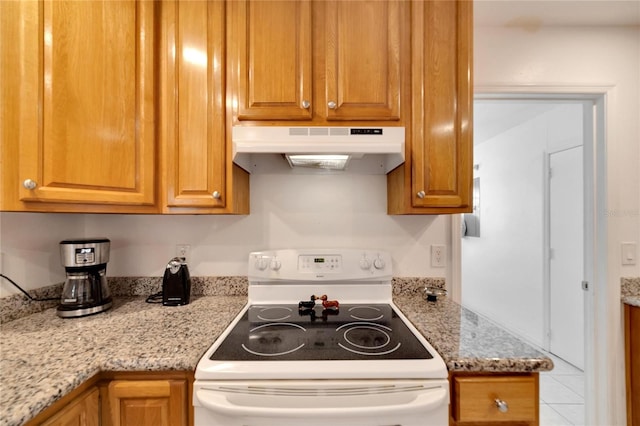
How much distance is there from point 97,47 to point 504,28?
211 centimetres

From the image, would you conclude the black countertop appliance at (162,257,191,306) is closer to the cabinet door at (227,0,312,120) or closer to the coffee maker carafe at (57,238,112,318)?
the coffee maker carafe at (57,238,112,318)

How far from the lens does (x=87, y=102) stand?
3.42ft

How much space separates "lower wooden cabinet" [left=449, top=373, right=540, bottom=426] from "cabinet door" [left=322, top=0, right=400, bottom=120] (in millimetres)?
1023

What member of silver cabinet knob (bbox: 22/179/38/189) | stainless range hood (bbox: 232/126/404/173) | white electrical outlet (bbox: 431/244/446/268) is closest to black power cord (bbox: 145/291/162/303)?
silver cabinet knob (bbox: 22/179/38/189)

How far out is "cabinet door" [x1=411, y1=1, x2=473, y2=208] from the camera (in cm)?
121

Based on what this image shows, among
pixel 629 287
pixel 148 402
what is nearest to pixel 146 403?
pixel 148 402

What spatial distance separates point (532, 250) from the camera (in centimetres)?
302

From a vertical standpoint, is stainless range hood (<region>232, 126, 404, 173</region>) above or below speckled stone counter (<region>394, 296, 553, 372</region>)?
above

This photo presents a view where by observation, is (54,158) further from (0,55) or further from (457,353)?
(457,353)

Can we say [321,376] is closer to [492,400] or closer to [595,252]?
[492,400]

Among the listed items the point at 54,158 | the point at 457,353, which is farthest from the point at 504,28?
the point at 54,158

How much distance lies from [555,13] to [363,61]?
1.27 meters

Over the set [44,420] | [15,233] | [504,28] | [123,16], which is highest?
[504,28]

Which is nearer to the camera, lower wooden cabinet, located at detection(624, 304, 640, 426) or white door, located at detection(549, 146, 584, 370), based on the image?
lower wooden cabinet, located at detection(624, 304, 640, 426)
